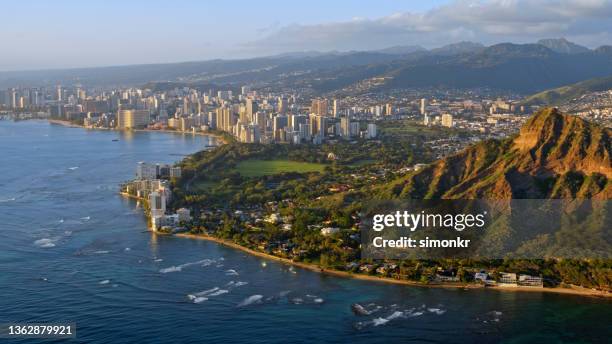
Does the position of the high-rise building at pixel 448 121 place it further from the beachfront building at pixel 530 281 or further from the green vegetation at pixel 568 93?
the beachfront building at pixel 530 281

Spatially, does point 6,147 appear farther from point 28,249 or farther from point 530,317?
point 530,317

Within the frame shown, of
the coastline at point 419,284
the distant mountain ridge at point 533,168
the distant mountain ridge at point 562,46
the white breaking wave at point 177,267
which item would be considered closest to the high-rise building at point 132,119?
the distant mountain ridge at point 533,168

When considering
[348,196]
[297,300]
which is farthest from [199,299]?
[348,196]

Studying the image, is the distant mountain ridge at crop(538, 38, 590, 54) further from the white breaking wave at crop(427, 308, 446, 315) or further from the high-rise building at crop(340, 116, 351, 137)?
the white breaking wave at crop(427, 308, 446, 315)

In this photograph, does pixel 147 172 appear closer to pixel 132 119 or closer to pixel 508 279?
pixel 508 279

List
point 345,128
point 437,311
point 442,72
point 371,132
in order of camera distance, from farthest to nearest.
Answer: point 442,72
point 345,128
point 371,132
point 437,311

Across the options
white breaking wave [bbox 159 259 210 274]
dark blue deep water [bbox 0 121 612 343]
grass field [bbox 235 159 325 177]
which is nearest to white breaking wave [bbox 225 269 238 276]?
dark blue deep water [bbox 0 121 612 343]
